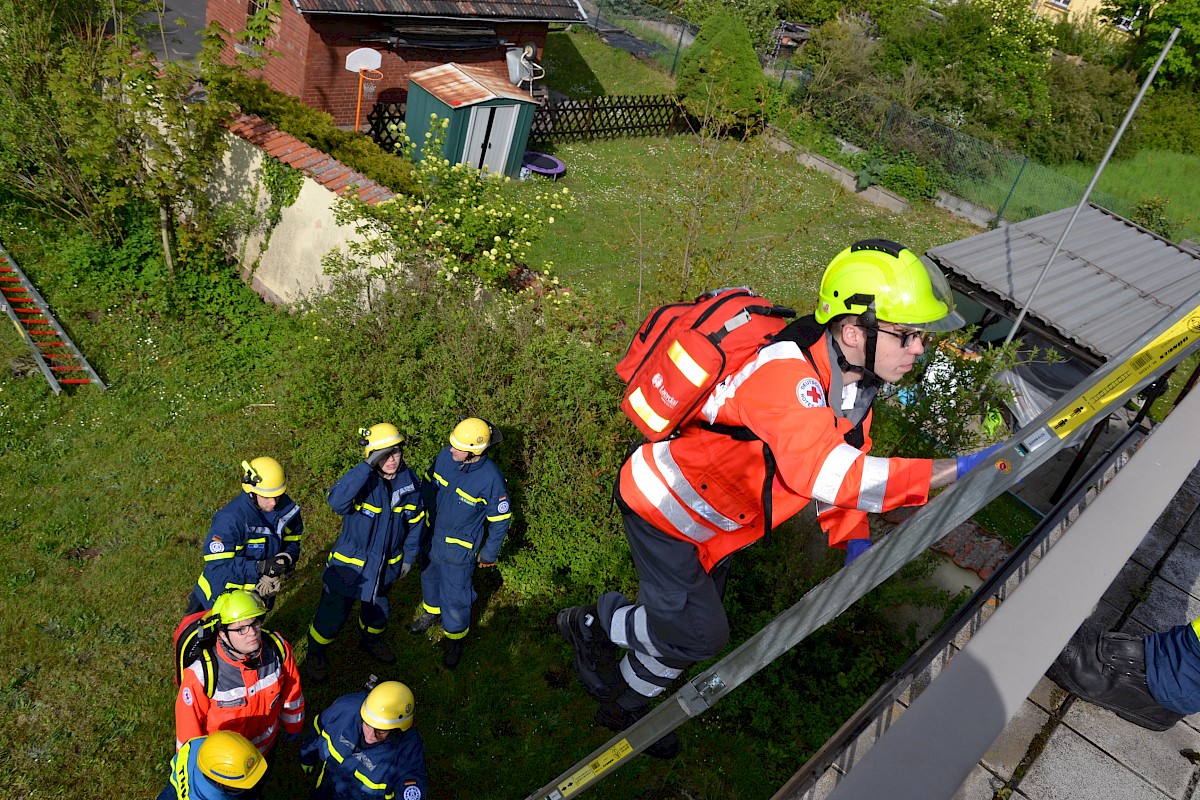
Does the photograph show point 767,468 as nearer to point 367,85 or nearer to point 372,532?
point 372,532

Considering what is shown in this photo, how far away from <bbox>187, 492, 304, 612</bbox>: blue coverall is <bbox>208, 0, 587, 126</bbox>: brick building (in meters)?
11.7

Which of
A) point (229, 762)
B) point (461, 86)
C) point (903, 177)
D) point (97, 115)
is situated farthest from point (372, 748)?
point (903, 177)

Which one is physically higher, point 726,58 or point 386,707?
point 726,58

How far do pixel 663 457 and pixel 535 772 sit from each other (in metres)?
3.16

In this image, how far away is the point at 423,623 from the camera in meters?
6.35

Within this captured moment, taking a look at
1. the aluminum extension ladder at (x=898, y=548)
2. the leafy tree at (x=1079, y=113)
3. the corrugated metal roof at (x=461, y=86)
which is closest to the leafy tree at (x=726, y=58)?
the corrugated metal roof at (x=461, y=86)

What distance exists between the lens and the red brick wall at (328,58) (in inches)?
588

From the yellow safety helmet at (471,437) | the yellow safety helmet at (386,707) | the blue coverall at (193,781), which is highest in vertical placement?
the yellow safety helmet at (471,437)

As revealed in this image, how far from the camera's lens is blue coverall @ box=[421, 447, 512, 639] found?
5.64 metres

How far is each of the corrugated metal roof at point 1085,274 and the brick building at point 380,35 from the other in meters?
10.2

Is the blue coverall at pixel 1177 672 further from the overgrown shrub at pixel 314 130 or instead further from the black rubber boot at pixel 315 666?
the overgrown shrub at pixel 314 130

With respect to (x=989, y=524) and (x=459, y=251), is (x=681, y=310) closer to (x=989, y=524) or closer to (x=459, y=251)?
(x=459, y=251)

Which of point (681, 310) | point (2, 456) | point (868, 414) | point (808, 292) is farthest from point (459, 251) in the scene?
point (808, 292)

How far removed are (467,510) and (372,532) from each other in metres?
0.66
